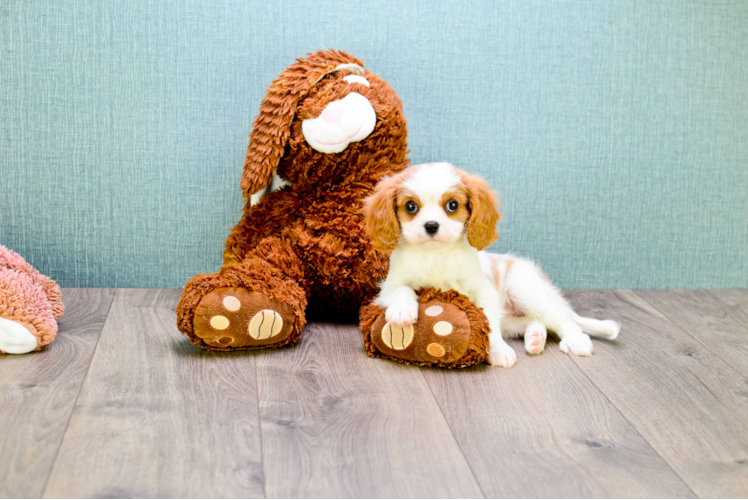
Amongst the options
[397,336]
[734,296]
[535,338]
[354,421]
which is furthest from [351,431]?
[734,296]

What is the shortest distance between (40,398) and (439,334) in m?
0.71

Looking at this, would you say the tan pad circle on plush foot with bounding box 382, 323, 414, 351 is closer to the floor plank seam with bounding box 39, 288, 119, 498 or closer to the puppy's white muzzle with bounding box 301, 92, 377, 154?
the puppy's white muzzle with bounding box 301, 92, 377, 154

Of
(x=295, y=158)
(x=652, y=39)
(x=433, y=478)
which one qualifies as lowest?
(x=433, y=478)

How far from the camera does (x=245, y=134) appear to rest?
5.91ft

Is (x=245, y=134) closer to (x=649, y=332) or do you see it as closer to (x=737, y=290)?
(x=649, y=332)

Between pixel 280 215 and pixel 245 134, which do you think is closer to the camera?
pixel 280 215

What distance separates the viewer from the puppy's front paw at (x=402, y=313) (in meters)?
1.34

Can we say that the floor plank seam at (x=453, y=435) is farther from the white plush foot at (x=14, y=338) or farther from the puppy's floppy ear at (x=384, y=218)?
the white plush foot at (x=14, y=338)

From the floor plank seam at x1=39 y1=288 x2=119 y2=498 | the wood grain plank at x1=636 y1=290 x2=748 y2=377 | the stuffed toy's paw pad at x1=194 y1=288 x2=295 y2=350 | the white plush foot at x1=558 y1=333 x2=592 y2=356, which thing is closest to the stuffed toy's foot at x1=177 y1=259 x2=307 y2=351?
the stuffed toy's paw pad at x1=194 y1=288 x2=295 y2=350

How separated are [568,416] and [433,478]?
0.32 metres

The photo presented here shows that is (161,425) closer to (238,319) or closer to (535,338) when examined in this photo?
(238,319)

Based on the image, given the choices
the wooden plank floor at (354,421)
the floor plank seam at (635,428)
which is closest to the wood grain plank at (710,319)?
the wooden plank floor at (354,421)

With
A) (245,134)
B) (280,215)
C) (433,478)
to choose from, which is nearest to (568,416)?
(433,478)

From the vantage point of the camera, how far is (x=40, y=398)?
1188 millimetres
